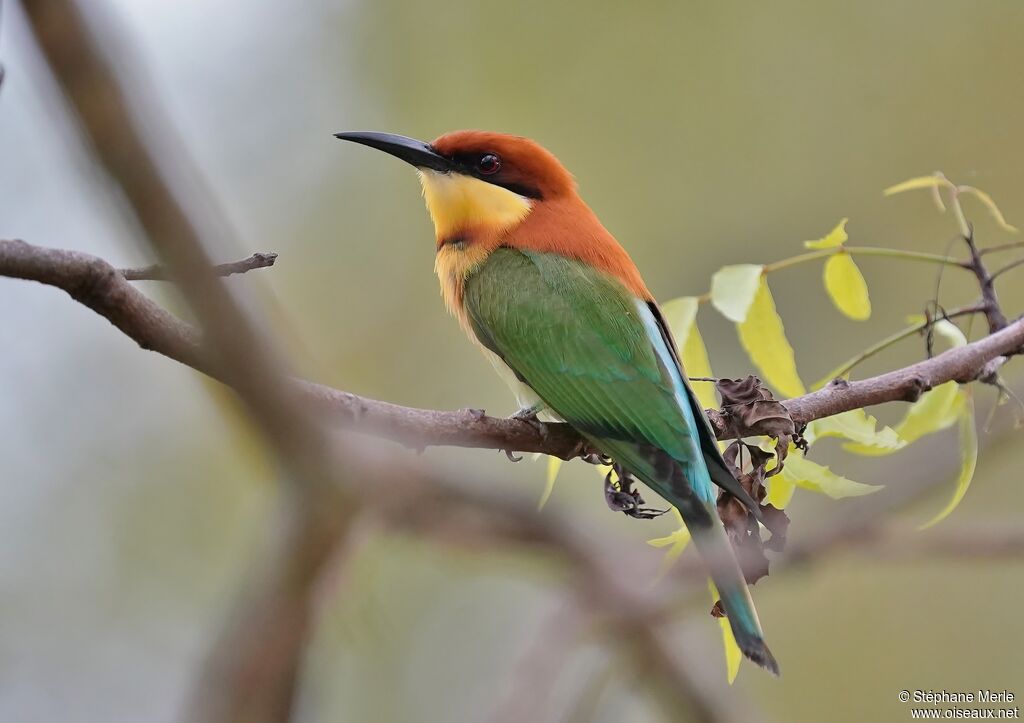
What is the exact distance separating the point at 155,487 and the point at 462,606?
5.07ft

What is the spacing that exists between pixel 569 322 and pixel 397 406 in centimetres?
98

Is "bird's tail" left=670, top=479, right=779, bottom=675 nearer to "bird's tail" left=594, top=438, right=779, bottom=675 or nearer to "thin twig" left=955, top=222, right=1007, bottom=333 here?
"bird's tail" left=594, top=438, right=779, bottom=675

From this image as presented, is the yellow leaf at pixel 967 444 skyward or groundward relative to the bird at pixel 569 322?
groundward

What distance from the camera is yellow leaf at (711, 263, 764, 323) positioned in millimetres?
2219

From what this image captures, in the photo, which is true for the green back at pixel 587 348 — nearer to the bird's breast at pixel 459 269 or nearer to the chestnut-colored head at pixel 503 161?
the bird's breast at pixel 459 269

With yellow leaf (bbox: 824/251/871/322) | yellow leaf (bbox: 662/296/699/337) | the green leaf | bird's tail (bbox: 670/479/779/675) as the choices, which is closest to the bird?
bird's tail (bbox: 670/479/779/675)

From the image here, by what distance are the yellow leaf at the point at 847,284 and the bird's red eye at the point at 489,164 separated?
1.10 m

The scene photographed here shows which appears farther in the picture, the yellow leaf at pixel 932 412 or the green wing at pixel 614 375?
the yellow leaf at pixel 932 412

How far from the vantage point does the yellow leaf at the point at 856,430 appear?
2.02 metres

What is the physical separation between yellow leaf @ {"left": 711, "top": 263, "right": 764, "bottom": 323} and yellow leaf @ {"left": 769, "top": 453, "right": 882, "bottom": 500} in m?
0.33

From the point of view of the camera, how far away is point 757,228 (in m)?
6.07

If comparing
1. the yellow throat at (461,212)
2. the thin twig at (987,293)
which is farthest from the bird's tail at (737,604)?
the yellow throat at (461,212)

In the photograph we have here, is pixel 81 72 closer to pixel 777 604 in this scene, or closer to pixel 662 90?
pixel 777 604

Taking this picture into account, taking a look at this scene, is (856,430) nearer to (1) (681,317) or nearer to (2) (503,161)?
(1) (681,317)
